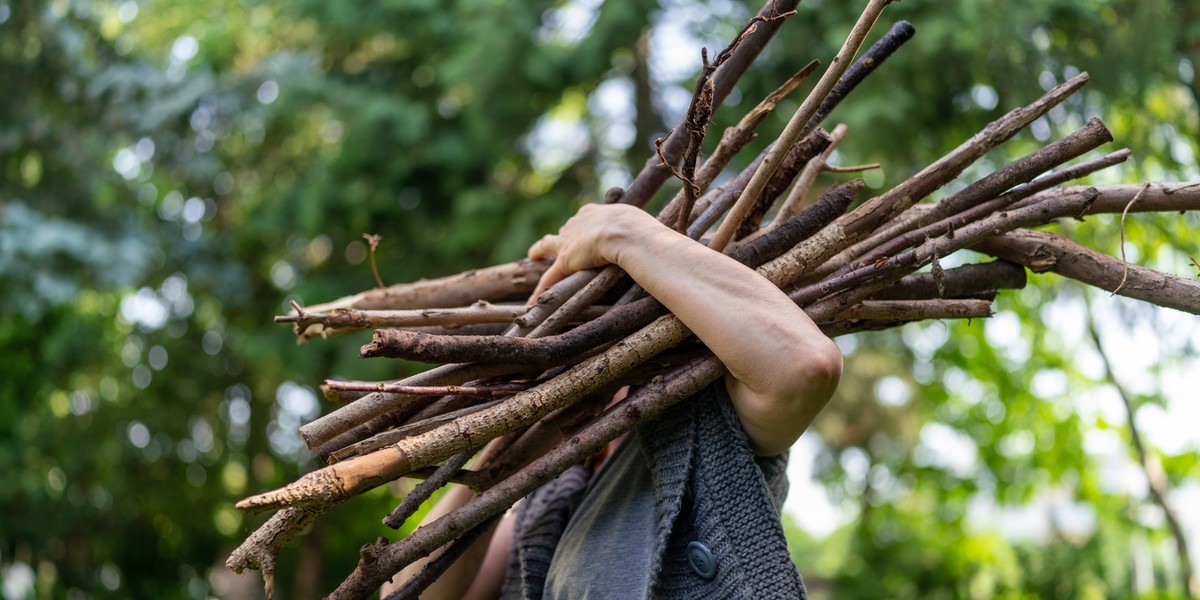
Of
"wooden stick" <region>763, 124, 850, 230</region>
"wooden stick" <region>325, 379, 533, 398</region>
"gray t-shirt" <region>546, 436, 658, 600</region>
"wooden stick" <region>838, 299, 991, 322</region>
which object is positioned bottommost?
"gray t-shirt" <region>546, 436, 658, 600</region>

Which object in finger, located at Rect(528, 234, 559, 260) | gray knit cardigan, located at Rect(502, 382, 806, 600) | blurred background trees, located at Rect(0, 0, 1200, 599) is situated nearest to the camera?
gray knit cardigan, located at Rect(502, 382, 806, 600)

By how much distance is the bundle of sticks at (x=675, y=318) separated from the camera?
4.69ft

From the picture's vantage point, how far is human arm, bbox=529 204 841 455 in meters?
1.32

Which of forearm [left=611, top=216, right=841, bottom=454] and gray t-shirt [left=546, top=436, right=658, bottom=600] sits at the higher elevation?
forearm [left=611, top=216, right=841, bottom=454]

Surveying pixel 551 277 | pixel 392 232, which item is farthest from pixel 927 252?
pixel 392 232

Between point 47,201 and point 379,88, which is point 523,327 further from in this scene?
point 47,201

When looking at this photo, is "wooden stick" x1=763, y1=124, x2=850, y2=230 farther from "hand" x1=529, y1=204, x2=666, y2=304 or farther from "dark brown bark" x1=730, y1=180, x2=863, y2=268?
"hand" x1=529, y1=204, x2=666, y2=304

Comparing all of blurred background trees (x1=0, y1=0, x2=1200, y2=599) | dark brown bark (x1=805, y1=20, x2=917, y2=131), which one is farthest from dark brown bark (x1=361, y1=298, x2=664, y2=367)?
blurred background trees (x1=0, y1=0, x2=1200, y2=599)

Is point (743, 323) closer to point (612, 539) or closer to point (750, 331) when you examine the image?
point (750, 331)

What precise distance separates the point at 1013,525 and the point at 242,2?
1087 centimetres

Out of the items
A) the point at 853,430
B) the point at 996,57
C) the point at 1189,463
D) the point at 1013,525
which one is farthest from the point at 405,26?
the point at 1013,525

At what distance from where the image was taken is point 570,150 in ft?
20.6

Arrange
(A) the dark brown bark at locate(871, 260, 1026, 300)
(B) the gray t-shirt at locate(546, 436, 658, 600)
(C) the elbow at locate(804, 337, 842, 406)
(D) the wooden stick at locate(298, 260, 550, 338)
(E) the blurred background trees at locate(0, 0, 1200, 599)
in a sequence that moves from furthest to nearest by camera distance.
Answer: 1. (E) the blurred background trees at locate(0, 0, 1200, 599)
2. (D) the wooden stick at locate(298, 260, 550, 338)
3. (A) the dark brown bark at locate(871, 260, 1026, 300)
4. (B) the gray t-shirt at locate(546, 436, 658, 600)
5. (C) the elbow at locate(804, 337, 842, 406)

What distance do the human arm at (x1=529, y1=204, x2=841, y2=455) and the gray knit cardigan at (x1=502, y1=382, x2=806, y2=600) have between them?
54mm
